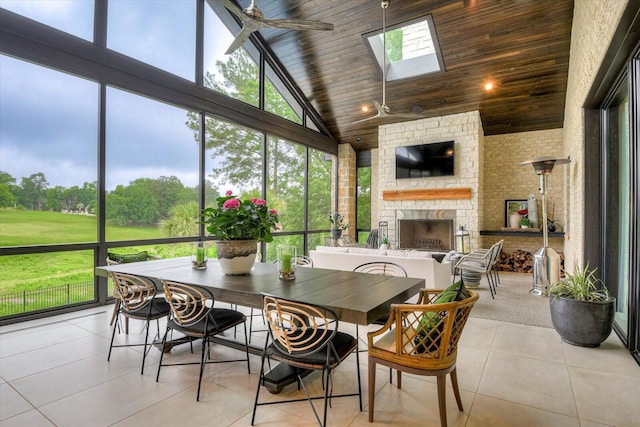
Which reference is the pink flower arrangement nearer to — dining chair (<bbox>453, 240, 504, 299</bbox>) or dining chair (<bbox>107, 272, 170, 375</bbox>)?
dining chair (<bbox>107, 272, 170, 375</bbox>)

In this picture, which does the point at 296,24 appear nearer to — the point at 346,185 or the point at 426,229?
the point at 426,229

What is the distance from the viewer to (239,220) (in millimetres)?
2742

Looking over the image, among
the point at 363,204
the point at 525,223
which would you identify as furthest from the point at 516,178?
the point at 363,204

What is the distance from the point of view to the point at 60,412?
6.77 feet

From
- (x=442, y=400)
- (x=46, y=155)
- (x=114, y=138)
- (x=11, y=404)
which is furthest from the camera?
(x=114, y=138)

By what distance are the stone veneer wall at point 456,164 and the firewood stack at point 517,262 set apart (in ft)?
3.25

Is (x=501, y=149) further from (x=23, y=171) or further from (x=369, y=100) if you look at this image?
(x=23, y=171)

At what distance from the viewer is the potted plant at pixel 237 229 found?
2.73m

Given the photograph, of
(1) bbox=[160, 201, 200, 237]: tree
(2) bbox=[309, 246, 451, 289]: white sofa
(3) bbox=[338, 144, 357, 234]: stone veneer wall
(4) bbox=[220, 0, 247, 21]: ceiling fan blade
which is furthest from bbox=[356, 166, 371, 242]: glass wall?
(4) bbox=[220, 0, 247, 21]: ceiling fan blade

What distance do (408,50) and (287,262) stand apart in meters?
5.78

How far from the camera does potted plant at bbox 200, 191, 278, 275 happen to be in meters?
2.73

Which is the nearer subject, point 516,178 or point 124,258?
point 124,258

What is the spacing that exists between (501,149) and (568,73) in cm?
230

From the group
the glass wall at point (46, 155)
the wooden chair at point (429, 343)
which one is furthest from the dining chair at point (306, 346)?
the glass wall at point (46, 155)
